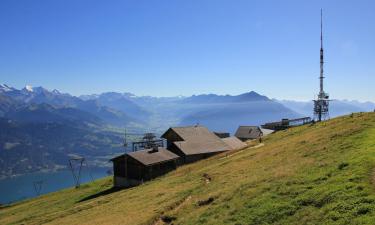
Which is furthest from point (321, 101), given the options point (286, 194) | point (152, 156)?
point (286, 194)

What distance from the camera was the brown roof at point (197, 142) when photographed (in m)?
80.9

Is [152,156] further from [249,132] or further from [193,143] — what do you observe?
[249,132]

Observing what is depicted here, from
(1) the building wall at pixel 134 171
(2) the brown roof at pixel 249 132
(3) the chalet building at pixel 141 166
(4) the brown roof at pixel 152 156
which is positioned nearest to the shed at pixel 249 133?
(2) the brown roof at pixel 249 132

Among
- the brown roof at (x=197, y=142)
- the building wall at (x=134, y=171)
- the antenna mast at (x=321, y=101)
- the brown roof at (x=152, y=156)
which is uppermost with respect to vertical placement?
the antenna mast at (x=321, y=101)

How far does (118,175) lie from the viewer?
7288cm

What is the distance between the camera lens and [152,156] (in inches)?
2854

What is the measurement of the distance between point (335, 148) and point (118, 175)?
47953mm

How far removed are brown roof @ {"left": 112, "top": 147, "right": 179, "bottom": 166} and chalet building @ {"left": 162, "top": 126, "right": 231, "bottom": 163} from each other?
11.3ft

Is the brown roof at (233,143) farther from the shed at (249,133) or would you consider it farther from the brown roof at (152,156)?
the brown roof at (152,156)

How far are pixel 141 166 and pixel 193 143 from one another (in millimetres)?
18540

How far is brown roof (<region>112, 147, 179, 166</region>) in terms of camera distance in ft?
227

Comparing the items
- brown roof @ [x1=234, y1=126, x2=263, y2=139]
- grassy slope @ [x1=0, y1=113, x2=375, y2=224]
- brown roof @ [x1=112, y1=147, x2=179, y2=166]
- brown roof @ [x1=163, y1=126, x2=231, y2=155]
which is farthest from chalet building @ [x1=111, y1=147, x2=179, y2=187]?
brown roof @ [x1=234, y1=126, x2=263, y2=139]

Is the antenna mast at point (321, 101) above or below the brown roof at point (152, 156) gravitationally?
above

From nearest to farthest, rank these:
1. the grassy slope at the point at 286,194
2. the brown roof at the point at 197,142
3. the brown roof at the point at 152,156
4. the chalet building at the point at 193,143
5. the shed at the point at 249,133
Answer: the grassy slope at the point at 286,194
the brown roof at the point at 152,156
the chalet building at the point at 193,143
the brown roof at the point at 197,142
the shed at the point at 249,133
